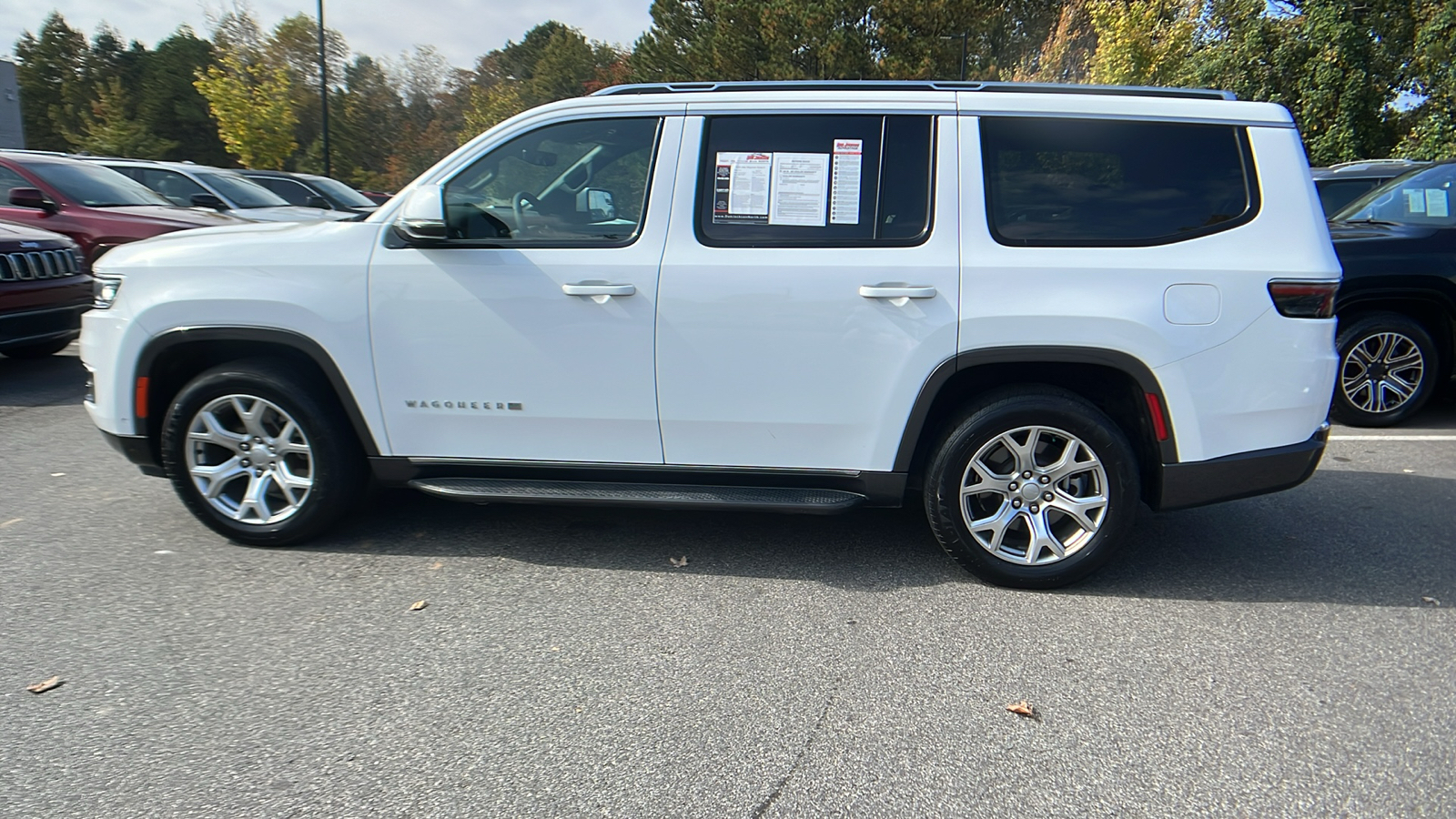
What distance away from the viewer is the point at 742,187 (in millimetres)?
3691

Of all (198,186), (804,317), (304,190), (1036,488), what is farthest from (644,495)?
(304,190)

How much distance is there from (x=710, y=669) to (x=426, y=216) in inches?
80.9

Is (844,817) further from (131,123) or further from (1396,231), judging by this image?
(131,123)

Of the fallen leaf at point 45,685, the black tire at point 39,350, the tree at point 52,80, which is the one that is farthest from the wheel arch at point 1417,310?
the tree at point 52,80

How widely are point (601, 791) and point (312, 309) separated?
2.41 metres

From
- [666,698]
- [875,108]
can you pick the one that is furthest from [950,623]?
[875,108]

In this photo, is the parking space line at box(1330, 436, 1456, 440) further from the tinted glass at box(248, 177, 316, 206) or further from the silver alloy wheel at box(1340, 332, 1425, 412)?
the tinted glass at box(248, 177, 316, 206)

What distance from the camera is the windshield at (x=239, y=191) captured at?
11531 mm

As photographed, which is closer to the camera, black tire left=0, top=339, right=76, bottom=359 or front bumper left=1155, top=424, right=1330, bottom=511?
front bumper left=1155, top=424, right=1330, bottom=511

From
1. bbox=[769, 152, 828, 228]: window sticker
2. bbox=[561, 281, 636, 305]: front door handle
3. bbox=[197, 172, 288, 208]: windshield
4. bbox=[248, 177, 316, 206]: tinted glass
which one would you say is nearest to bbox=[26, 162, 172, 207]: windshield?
bbox=[197, 172, 288, 208]: windshield

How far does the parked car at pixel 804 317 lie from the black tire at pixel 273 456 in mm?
16

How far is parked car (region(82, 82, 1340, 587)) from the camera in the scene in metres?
3.50

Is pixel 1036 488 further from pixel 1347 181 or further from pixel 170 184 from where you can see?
pixel 170 184

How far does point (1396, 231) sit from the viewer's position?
6.36 m
